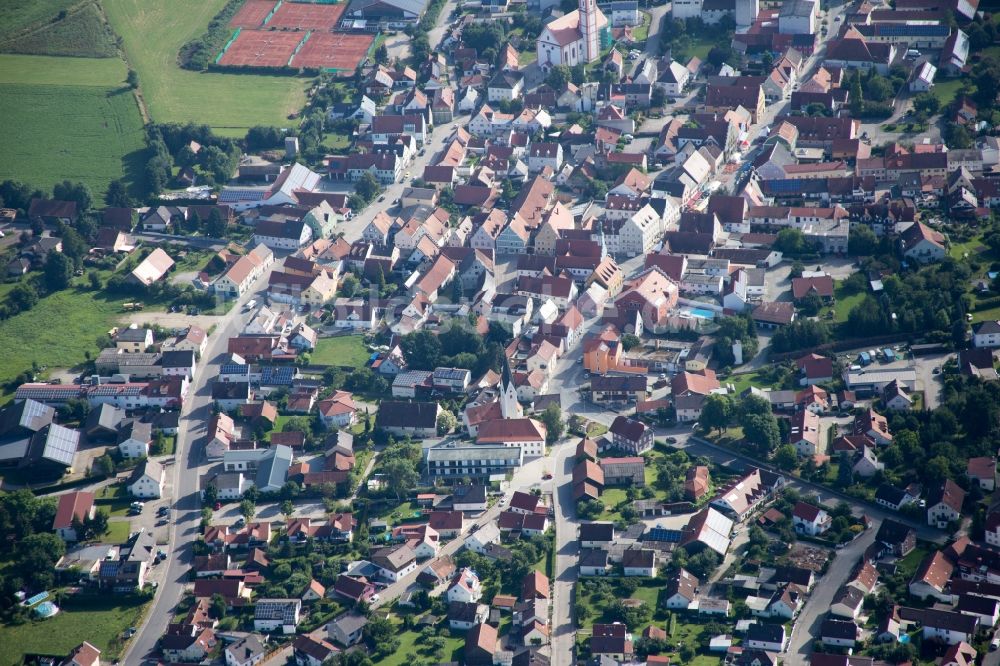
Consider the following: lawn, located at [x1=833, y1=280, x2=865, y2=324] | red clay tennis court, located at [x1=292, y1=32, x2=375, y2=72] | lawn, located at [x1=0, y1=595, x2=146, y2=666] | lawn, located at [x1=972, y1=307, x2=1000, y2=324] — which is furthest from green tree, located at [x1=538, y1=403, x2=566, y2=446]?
red clay tennis court, located at [x1=292, y1=32, x2=375, y2=72]

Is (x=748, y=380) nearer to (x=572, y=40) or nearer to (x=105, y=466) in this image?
(x=105, y=466)

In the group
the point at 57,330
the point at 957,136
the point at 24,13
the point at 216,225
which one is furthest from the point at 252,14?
the point at 957,136

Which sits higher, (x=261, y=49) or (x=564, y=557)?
(x=261, y=49)

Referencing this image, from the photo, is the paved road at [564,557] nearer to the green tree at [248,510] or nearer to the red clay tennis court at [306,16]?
the green tree at [248,510]

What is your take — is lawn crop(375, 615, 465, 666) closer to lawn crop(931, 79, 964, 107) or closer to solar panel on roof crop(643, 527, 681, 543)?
solar panel on roof crop(643, 527, 681, 543)

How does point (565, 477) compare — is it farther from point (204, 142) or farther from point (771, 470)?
point (204, 142)

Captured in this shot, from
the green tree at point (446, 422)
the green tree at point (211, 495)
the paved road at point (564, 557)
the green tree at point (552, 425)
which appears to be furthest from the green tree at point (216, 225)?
the paved road at point (564, 557)
